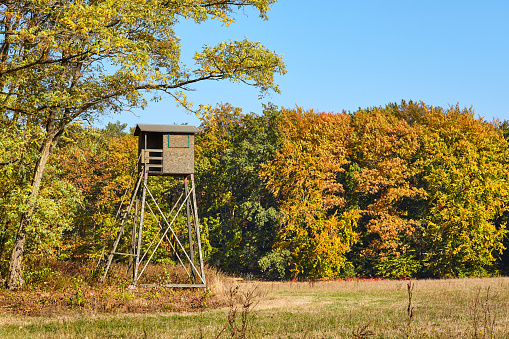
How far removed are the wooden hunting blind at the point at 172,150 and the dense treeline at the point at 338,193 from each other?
14.6 m

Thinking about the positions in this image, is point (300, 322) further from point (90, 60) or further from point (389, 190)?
point (389, 190)

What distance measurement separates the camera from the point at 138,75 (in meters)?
14.2

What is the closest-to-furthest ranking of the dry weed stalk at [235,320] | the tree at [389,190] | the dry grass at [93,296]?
the dry weed stalk at [235,320] → the dry grass at [93,296] → the tree at [389,190]

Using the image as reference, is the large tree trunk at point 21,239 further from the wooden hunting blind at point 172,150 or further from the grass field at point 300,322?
the grass field at point 300,322

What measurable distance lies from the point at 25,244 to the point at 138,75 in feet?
27.7

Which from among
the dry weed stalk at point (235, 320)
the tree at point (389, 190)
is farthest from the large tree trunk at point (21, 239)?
the tree at point (389, 190)

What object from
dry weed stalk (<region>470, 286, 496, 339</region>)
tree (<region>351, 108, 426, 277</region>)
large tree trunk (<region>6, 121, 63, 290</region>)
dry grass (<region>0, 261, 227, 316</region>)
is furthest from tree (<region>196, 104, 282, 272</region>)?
dry weed stalk (<region>470, 286, 496, 339</region>)

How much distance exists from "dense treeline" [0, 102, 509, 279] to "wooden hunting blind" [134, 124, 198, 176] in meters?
14.6

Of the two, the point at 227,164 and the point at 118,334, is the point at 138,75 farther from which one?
the point at 227,164

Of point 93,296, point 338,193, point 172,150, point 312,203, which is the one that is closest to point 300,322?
point 93,296

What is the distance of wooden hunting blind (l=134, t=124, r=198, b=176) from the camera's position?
20.4 metres

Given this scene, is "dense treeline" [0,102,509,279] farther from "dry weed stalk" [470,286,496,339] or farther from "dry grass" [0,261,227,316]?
"dry weed stalk" [470,286,496,339]

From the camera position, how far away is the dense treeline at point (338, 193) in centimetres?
3809

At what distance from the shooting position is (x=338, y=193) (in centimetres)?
4459
